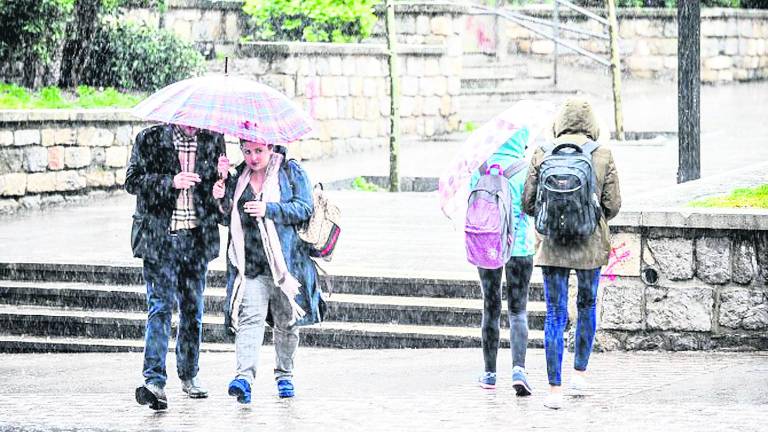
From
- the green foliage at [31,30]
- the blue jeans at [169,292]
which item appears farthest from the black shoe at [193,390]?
the green foliage at [31,30]

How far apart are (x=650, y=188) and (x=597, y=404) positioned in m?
7.55

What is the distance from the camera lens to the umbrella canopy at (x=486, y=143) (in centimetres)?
848

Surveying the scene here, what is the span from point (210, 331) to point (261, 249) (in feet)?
10.6

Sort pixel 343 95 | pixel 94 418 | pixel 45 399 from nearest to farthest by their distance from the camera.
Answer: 1. pixel 94 418
2. pixel 45 399
3. pixel 343 95

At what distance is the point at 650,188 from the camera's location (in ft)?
50.3

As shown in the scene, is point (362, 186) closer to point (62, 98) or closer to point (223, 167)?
point (62, 98)

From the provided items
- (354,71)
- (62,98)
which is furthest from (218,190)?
(354,71)

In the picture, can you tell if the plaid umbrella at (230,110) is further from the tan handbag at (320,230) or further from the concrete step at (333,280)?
the concrete step at (333,280)

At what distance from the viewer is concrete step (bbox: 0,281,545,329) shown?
1097 cm

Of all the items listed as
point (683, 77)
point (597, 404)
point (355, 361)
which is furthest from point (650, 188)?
point (597, 404)

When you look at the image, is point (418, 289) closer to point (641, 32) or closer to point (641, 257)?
point (641, 257)

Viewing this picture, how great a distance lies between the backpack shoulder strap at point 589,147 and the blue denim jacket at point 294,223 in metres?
1.42

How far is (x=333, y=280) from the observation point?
11.5 m

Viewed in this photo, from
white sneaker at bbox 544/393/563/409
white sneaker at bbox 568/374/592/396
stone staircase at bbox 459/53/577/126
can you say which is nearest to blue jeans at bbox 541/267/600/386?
white sneaker at bbox 544/393/563/409
